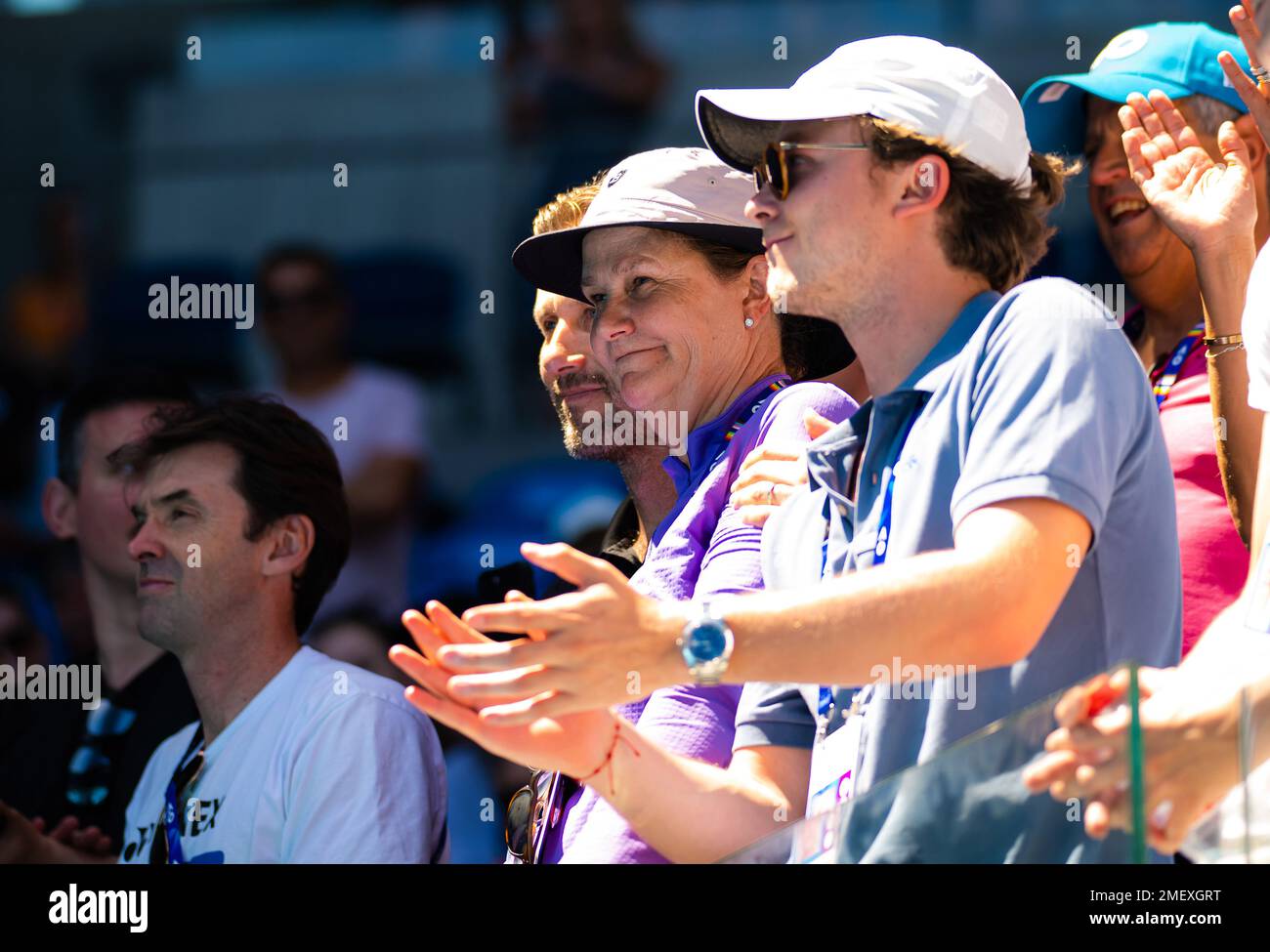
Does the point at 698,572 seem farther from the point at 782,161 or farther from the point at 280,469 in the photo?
the point at 280,469

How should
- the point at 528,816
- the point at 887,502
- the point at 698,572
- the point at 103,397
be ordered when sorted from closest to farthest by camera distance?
the point at 887,502
the point at 698,572
the point at 528,816
the point at 103,397

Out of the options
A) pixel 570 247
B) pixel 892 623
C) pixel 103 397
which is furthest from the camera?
pixel 103 397

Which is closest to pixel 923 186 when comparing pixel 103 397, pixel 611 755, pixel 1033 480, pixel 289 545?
pixel 1033 480

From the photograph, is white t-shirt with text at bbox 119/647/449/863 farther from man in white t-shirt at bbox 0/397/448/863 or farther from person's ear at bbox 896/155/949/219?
person's ear at bbox 896/155/949/219

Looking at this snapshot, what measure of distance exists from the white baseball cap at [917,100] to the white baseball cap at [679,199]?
672 millimetres

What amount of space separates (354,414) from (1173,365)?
3.12 m

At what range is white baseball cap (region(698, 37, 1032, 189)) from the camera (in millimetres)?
2178

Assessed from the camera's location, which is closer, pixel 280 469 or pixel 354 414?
pixel 280 469

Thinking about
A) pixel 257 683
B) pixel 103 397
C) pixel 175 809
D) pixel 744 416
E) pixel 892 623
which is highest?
pixel 103 397

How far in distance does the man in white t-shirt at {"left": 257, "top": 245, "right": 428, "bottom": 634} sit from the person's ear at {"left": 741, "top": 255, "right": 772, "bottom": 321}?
2.71 meters

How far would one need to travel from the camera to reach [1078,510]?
6.03 ft

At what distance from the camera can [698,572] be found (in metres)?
2.58

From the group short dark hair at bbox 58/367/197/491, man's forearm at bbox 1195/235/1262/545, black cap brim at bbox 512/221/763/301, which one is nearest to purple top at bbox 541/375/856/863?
black cap brim at bbox 512/221/763/301

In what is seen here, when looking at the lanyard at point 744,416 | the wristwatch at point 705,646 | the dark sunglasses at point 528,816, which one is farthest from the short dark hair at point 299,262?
the wristwatch at point 705,646
